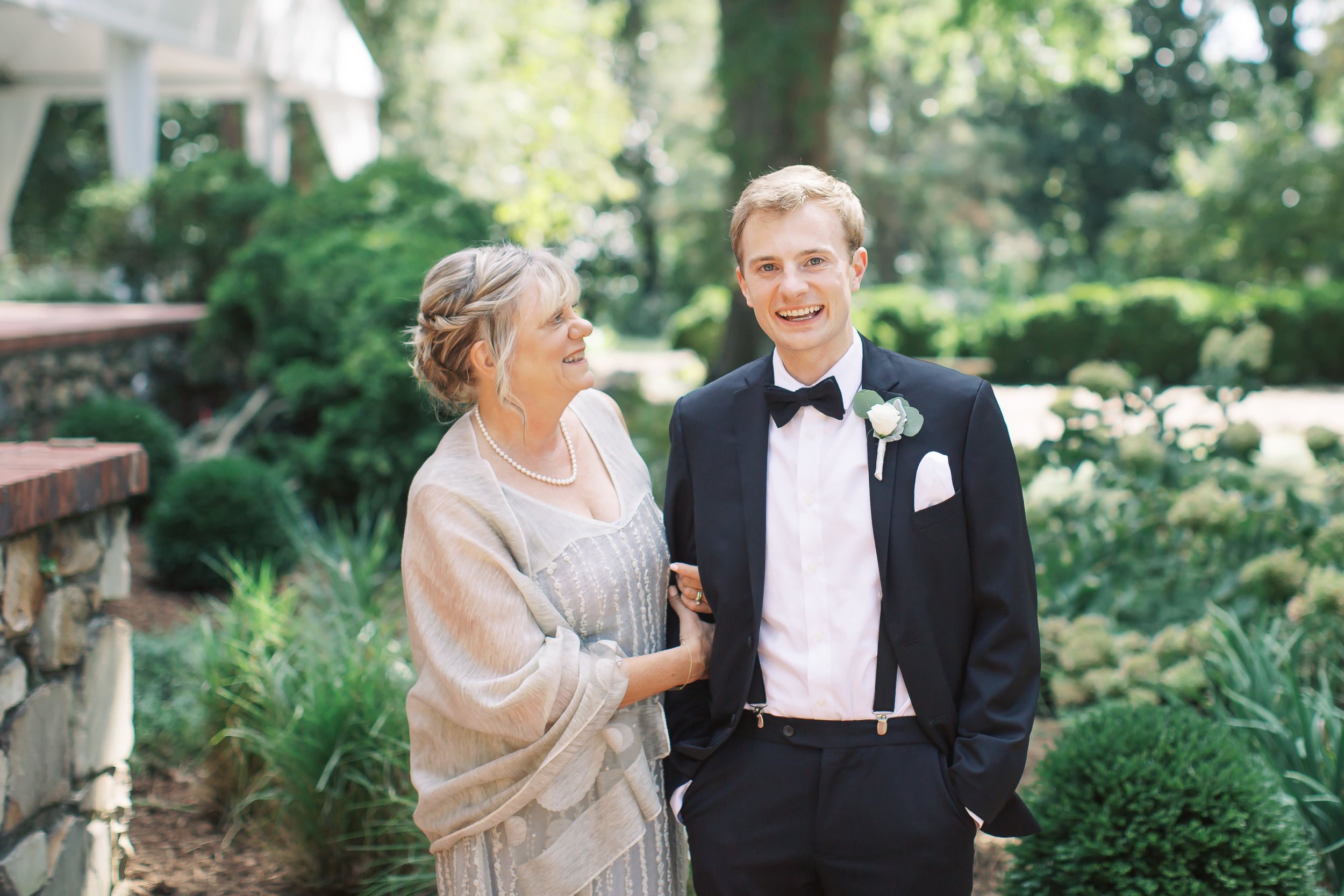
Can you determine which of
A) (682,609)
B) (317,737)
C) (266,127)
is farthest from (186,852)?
(266,127)

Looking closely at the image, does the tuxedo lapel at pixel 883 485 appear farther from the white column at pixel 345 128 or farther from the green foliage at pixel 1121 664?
the white column at pixel 345 128

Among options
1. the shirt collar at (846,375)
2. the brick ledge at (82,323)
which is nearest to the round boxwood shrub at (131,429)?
the brick ledge at (82,323)

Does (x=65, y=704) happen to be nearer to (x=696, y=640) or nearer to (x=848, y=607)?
(x=696, y=640)

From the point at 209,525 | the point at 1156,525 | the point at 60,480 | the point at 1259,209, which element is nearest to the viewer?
the point at 60,480

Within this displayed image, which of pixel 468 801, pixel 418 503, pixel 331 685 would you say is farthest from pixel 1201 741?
pixel 331 685

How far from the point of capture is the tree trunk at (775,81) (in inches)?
390

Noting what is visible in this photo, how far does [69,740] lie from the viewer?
2689 millimetres

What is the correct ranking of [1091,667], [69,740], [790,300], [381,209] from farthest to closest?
[381,209] < [1091,667] < [69,740] < [790,300]

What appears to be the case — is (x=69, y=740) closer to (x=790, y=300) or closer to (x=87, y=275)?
(x=790, y=300)

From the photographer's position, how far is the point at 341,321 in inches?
278

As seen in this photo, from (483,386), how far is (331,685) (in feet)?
4.74

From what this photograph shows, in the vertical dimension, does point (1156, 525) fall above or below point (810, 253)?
below

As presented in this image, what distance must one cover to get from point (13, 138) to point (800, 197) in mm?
17425

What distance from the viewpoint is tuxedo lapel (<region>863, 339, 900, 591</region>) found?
2049mm
